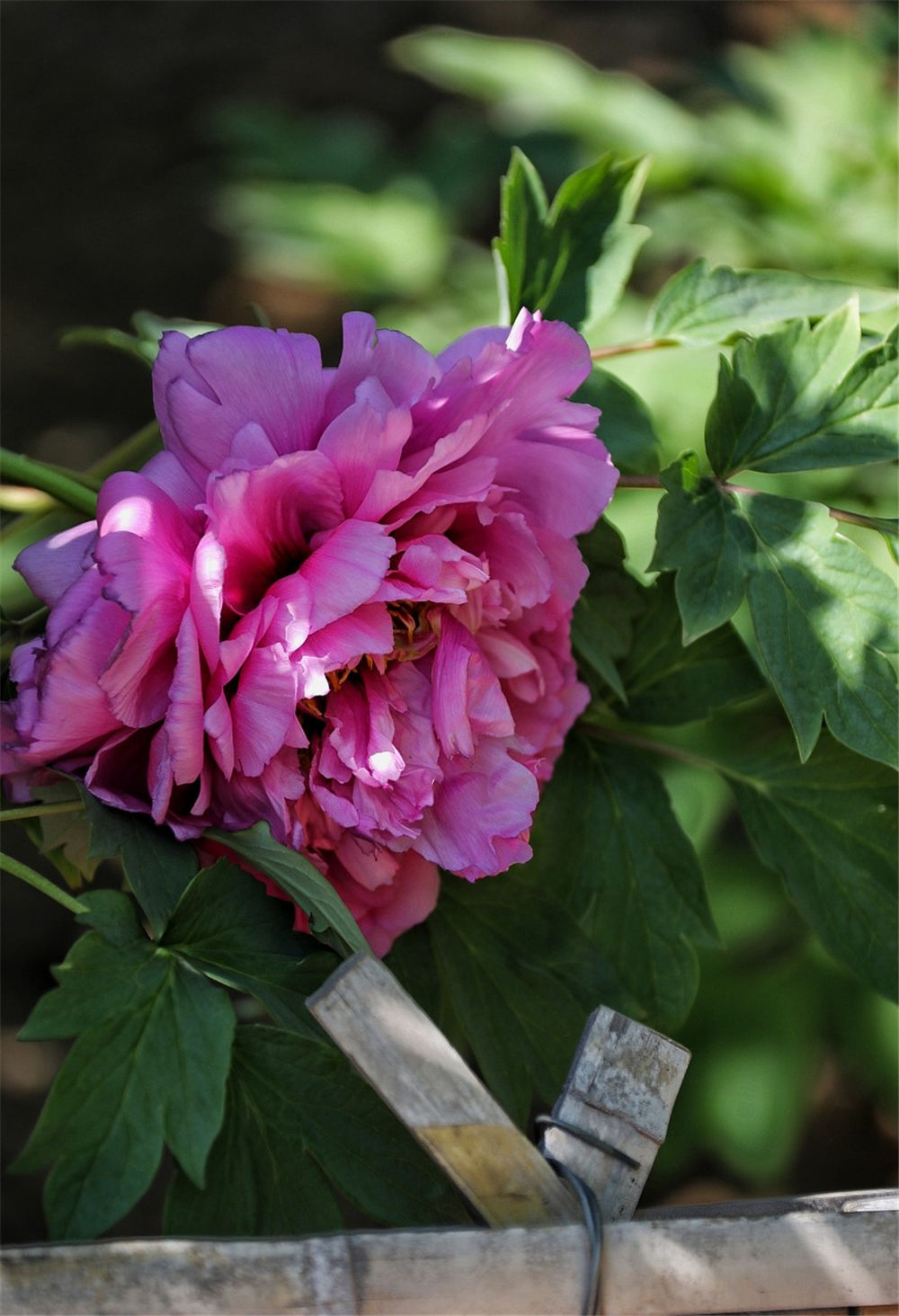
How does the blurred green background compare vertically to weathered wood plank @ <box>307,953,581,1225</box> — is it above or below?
below

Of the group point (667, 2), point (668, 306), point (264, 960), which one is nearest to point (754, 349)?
point (668, 306)

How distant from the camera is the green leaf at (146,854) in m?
0.61

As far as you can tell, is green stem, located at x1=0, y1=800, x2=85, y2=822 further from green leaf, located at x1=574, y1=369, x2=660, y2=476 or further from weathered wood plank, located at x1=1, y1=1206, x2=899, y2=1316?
green leaf, located at x1=574, y1=369, x2=660, y2=476

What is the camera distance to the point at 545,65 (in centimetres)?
172

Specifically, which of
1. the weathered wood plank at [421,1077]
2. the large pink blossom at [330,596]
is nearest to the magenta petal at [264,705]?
the large pink blossom at [330,596]

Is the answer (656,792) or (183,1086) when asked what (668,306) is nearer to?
(656,792)

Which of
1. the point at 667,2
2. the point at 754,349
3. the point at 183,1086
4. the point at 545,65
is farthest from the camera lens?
the point at 667,2

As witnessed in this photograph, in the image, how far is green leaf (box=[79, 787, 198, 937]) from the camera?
609 mm

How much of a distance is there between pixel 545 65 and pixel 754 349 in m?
1.10

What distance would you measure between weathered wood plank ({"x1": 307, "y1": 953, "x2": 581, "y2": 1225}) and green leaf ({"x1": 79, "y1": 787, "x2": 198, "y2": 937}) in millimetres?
108

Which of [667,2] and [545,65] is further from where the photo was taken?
[667,2]

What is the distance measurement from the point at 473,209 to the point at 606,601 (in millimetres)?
2736

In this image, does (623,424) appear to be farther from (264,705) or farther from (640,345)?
(264,705)

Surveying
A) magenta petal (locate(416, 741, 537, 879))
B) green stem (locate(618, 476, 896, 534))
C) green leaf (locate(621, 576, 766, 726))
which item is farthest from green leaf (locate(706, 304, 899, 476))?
magenta petal (locate(416, 741, 537, 879))
